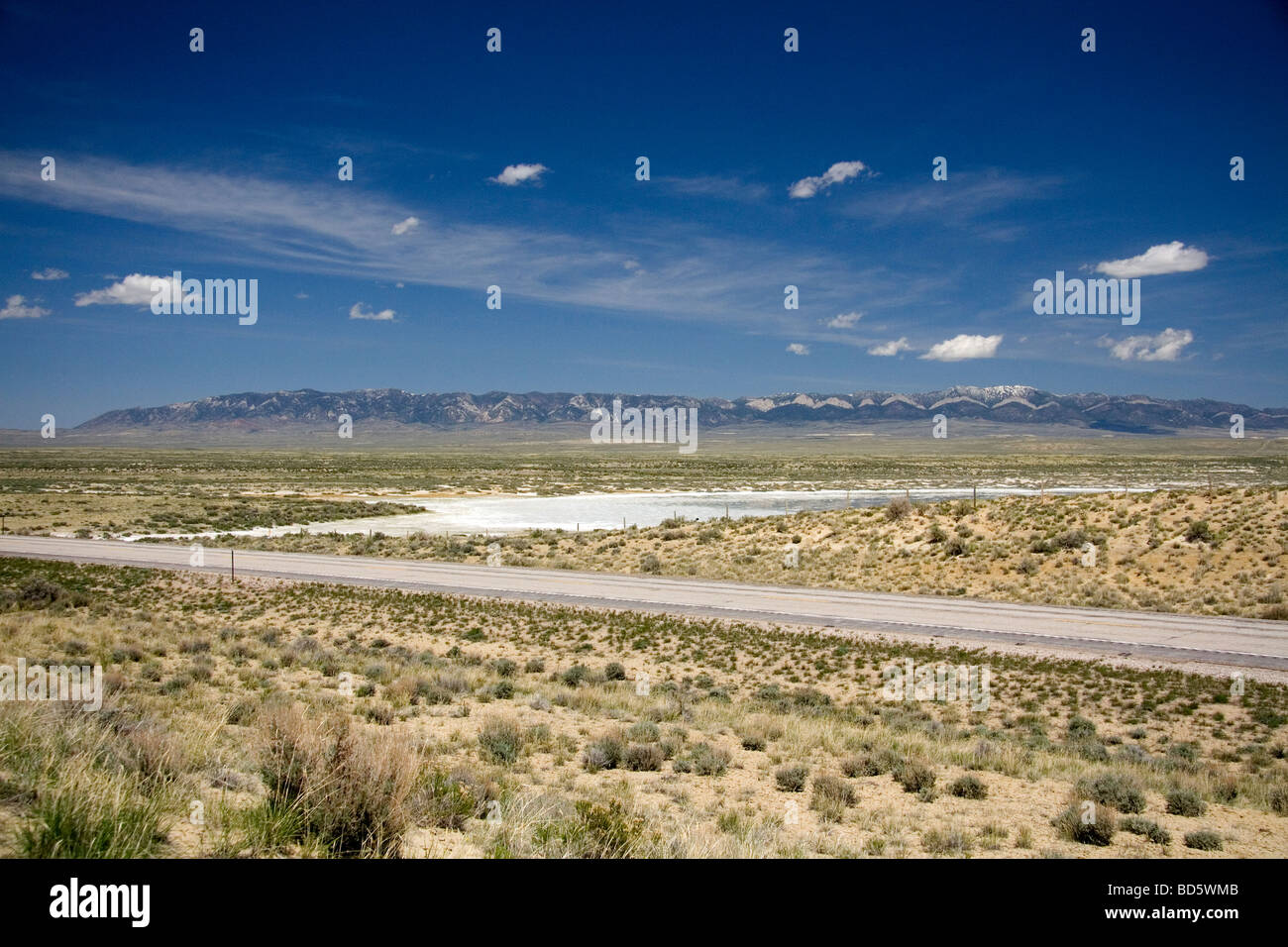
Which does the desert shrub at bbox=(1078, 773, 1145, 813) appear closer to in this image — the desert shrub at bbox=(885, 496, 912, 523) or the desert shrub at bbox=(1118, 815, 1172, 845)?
the desert shrub at bbox=(1118, 815, 1172, 845)

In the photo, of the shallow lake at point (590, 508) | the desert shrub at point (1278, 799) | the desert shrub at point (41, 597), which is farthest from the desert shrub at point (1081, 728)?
the shallow lake at point (590, 508)

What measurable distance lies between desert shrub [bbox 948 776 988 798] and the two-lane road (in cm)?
1107

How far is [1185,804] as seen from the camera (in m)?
9.21

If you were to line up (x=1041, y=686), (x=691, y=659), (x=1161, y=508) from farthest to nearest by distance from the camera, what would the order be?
(x=1161, y=508)
(x=691, y=659)
(x=1041, y=686)

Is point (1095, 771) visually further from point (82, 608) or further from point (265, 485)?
point (265, 485)

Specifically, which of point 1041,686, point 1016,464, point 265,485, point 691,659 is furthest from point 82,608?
point 1016,464

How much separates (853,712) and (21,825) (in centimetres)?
1259

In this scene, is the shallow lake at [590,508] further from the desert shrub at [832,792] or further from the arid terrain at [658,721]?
the desert shrub at [832,792]

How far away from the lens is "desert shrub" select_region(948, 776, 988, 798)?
9.89m

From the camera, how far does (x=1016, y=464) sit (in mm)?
152250

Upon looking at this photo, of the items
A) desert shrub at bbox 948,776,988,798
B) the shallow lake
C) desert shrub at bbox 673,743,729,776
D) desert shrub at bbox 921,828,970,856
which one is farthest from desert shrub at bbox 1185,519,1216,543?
desert shrub at bbox 921,828,970,856

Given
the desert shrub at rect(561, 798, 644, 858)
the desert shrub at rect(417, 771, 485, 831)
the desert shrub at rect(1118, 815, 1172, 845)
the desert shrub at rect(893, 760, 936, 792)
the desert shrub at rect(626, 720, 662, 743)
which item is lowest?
the desert shrub at rect(626, 720, 662, 743)

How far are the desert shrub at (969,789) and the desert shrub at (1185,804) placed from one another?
6.56ft

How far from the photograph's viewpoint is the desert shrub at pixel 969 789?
9891 millimetres
